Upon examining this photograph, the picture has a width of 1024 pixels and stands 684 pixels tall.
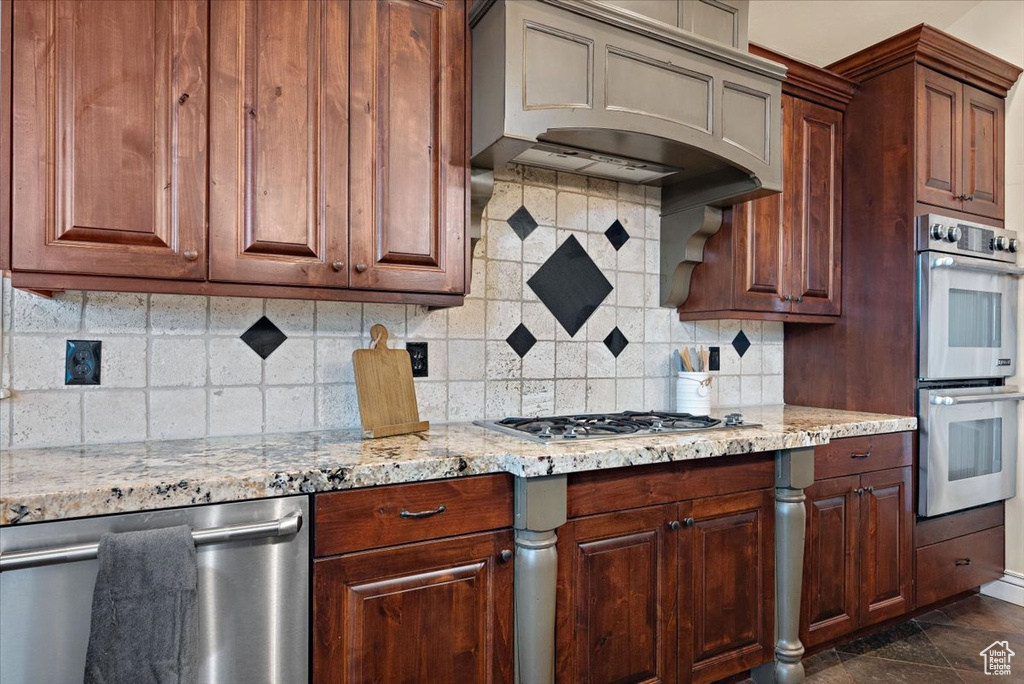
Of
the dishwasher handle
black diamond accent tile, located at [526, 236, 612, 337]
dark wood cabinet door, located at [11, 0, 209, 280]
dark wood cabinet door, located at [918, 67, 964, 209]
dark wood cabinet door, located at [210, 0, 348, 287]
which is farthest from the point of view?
dark wood cabinet door, located at [918, 67, 964, 209]

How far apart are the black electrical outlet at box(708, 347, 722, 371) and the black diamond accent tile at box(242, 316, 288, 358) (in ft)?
6.18

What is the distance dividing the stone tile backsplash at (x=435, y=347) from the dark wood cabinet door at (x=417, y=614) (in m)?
0.67

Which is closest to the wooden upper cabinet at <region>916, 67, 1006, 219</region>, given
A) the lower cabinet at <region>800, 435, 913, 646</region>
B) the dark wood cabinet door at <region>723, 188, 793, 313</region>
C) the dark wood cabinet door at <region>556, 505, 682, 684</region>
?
the dark wood cabinet door at <region>723, 188, 793, 313</region>

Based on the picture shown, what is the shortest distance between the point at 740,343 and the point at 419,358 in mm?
1647

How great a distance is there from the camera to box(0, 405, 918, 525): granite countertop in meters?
1.20

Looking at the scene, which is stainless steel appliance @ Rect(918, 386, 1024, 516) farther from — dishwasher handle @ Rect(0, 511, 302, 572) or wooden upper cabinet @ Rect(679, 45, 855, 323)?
dishwasher handle @ Rect(0, 511, 302, 572)

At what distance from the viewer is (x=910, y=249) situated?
2646 mm

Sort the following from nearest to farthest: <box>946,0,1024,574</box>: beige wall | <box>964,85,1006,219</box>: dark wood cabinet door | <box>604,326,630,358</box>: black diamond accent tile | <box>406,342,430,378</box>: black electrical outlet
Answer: <box>406,342,430,378</box>: black electrical outlet
<box>604,326,630,358</box>: black diamond accent tile
<box>964,85,1006,219</box>: dark wood cabinet door
<box>946,0,1024,574</box>: beige wall

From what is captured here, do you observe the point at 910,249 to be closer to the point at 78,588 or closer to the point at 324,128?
the point at 324,128

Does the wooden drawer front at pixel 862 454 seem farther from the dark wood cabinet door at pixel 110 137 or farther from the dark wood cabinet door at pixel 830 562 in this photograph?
the dark wood cabinet door at pixel 110 137

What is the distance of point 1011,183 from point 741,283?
1.64 metres

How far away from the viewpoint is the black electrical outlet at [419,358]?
2.13 m

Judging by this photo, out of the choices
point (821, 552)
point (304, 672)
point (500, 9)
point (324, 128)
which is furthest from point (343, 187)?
point (821, 552)

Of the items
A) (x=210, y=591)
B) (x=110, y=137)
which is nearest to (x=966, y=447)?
(x=210, y=591)
